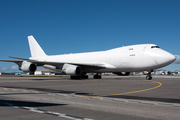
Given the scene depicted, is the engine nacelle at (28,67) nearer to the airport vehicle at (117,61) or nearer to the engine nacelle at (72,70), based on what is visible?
the airport vehicle at (117,61)

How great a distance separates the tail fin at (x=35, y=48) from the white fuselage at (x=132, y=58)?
1490cm

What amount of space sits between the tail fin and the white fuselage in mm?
14900

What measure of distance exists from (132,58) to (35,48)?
85.0 ft

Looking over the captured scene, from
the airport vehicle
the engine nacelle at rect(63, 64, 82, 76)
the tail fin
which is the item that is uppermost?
the tail fin

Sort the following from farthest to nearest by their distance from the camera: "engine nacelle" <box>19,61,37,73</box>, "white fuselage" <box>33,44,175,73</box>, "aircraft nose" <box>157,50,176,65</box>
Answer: "engine nacelle" <box>19,61,37,73</box> < "white fuselage" <box>33,44,175,73</box> < "aircraft nose" <box>157,50,176,65</box>

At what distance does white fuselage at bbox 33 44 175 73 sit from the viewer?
28.3 metres

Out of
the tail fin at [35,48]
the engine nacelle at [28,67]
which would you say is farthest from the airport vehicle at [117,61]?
the tail fin at [35,48]

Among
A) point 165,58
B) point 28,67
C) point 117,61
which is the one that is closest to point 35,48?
point 28,67

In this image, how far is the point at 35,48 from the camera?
1842 inches

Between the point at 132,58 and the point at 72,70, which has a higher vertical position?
the point at 132,58

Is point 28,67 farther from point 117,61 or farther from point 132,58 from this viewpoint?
point 132,58

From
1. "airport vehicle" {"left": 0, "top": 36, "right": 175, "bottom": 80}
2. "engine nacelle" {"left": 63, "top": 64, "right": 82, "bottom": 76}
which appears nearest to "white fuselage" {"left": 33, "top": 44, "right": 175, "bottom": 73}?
"airport vehicle" {"left": 0, "top": 36, "right": 175, "bottom": 80}

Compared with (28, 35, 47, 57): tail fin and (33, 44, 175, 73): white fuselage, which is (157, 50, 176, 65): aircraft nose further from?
(28, 35, 47, 57): tail fin

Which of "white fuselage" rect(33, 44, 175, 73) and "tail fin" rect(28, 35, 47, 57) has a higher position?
"tail fin" rect(28, 35, 47, 57)
